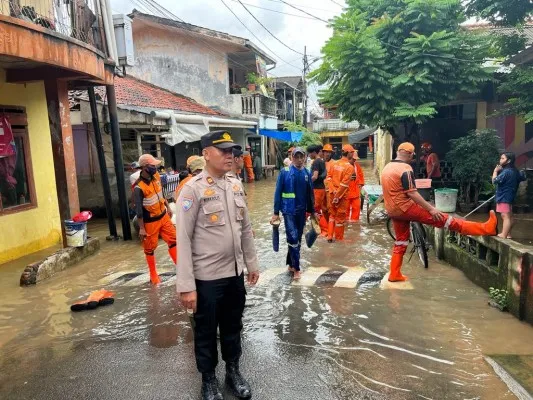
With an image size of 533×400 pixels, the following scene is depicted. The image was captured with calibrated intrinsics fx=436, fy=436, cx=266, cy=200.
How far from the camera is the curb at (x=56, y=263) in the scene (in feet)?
20.4

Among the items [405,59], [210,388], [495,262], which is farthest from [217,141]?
[405,59]

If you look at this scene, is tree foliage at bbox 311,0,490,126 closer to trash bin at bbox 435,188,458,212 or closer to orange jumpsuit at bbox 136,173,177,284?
trash bin at bbox 435,188,458,212

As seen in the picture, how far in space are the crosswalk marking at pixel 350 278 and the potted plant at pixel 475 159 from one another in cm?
530

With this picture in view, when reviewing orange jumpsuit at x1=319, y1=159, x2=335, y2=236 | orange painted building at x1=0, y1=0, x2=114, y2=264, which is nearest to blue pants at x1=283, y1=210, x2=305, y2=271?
orange jumpsuit at x1=319, y1=159, x2=335, y2=236

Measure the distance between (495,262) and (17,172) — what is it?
26.2 feet

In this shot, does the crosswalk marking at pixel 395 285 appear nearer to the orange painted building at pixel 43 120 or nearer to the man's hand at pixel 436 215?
the man's hand at pixel 436 215

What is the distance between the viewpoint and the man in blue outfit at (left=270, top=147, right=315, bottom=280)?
6016 mm

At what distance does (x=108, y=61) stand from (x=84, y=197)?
196 inches

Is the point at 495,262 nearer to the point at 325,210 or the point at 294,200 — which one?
the point at 294,200

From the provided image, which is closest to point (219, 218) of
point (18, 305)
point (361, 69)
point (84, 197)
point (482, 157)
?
point (18, 305)

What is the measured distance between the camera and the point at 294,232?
19.7 ft

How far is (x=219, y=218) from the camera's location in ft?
10.1

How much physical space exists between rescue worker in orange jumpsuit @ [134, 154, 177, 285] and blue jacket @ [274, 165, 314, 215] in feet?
5.26

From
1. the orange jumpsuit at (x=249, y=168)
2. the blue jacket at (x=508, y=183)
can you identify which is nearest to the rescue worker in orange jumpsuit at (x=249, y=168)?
the orange jumpsuit at (x=249, y=168)
